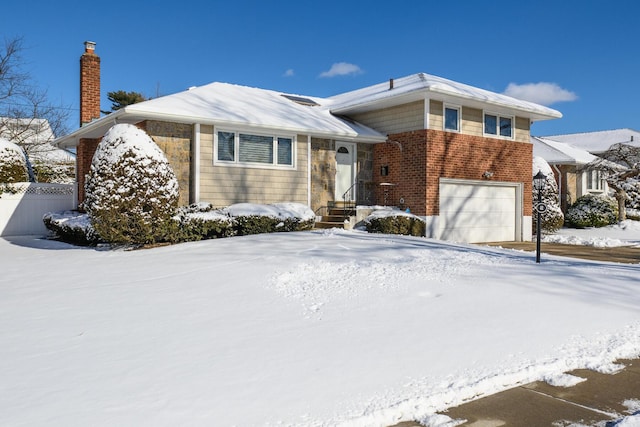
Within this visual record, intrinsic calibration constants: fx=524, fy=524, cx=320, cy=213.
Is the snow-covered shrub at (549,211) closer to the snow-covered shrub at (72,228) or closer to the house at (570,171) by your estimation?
the house at (570,171)

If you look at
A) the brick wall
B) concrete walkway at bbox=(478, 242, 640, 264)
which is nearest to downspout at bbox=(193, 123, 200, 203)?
the brick wall

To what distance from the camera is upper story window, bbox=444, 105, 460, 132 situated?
52.0 feet

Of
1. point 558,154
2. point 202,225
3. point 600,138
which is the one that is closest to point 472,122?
point 202,225

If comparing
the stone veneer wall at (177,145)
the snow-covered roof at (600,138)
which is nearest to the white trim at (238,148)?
the stone veneer wall at (177,145)

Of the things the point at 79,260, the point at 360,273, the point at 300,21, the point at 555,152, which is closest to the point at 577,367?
the point at 360,273

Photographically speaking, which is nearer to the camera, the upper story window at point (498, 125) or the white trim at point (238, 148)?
the white trim at point (238, 148)

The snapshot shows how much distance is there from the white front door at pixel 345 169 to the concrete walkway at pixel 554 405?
12.5 meters

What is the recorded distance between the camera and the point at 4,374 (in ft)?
13.7

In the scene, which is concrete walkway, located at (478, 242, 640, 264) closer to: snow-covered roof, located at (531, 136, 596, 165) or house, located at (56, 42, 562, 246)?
house, located at (56, 42, 562, 246)

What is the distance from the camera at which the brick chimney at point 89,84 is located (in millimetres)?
17969

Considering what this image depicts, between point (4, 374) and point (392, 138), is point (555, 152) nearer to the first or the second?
point (392, 138)

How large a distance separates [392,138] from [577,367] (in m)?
12.4

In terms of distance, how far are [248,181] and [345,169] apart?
3581 mm

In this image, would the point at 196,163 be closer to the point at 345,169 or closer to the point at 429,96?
the point at 345,169
